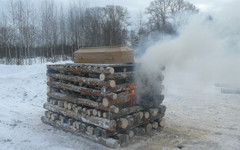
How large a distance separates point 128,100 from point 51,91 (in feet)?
9.72

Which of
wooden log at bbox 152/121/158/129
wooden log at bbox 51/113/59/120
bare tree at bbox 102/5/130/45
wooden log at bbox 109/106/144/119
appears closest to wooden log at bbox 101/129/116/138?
wooden log at bbox 109/106/144/119

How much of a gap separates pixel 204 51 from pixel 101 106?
2972 millimetres

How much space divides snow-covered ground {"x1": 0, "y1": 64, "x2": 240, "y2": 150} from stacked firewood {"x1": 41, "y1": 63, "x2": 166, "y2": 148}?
300mm

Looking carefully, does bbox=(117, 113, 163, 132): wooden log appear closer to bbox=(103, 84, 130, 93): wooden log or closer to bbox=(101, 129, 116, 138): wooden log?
bbox=(101, 129, 116, 138): wooden log

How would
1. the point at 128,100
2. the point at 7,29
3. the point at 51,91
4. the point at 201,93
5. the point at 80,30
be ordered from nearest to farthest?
the point at 128,100, the point at 51,91, the point at 201,93, the point at 7,29, the point at 80,30

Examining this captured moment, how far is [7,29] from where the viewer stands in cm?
2780

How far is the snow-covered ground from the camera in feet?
18.6

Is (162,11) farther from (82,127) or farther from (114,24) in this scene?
(82,127)

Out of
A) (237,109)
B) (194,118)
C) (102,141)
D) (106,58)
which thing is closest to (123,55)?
(106,58)

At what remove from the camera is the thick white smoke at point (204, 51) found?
5438mm

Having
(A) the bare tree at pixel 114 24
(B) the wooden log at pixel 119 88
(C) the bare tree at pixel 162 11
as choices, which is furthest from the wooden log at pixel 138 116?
(A) the bare tree at pixel 114 24

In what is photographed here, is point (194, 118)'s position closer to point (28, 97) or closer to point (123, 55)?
point (123, 55)

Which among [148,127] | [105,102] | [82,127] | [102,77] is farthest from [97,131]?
[148,127]

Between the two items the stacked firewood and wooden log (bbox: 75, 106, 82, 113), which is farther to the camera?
wooden log (bbox: 75, 106, 82, 113)
